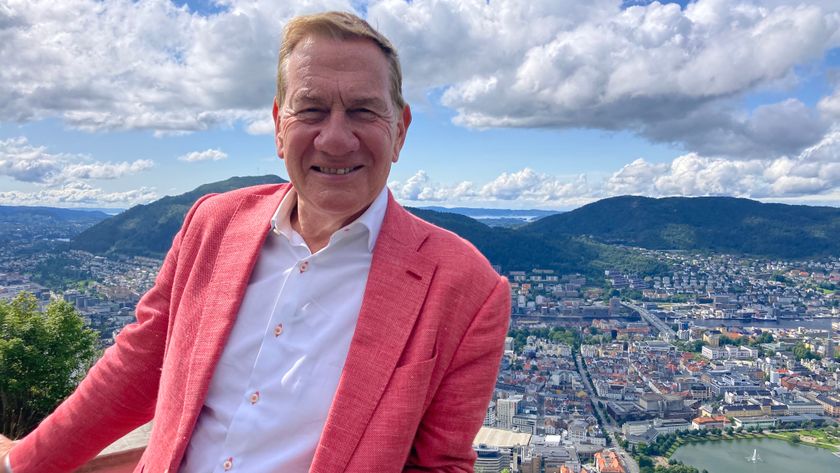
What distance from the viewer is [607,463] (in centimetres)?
1573

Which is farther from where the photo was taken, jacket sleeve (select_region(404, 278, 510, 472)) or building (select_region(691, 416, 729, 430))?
building (select_region(691, 416, 729, 430))

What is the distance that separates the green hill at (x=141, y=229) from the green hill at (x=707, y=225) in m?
32.6

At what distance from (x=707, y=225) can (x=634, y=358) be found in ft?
135

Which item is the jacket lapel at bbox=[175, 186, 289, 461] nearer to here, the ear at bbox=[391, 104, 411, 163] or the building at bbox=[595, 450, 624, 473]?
the ear at bbox=[391, 104, 411, 163]

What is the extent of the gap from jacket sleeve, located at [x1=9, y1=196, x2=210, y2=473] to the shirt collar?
0.65 ft

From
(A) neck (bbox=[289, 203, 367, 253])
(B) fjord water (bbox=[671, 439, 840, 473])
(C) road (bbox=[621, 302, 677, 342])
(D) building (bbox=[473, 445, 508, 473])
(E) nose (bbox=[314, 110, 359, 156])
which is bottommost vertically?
(B) fjord water (bbox=[671, 439, 840, 473])

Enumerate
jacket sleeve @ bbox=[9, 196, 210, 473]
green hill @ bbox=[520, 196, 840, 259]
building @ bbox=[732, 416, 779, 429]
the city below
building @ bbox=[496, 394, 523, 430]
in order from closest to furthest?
jacket sleeve @ bbox=[9, 196, 210, 473] < the city below < building @ bbox=[496, 394, 523, 430] < building @ bbox=[732, 416, 779, 429] < green hill @ bbox=[520, 196, 840, 259]

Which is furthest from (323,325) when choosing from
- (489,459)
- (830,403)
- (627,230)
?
(627,230)

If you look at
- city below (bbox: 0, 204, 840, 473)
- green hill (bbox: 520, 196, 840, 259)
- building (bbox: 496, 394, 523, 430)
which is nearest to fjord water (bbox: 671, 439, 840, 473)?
A: city below (bbox: 0, 204, 840, 473)

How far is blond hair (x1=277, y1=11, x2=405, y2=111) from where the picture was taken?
88 cm

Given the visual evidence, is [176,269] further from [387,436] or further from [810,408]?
[810,408]

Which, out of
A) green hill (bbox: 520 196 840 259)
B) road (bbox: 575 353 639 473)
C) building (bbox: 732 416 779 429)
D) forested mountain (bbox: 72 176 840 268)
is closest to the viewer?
road (bbox: 575 353 639 473)

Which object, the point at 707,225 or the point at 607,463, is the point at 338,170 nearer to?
the point at 607,463

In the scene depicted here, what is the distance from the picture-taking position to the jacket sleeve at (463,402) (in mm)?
835
